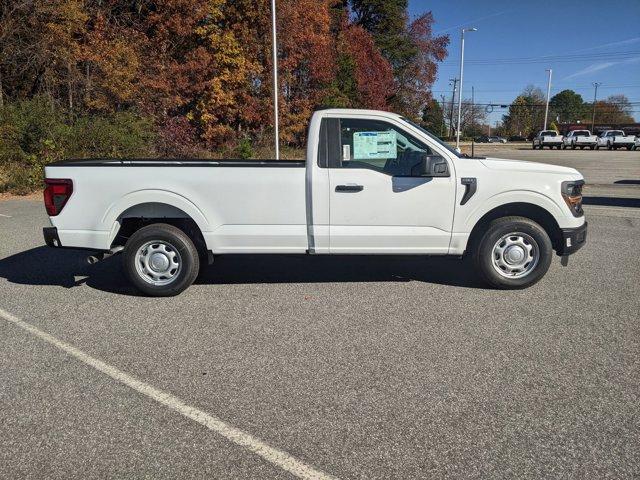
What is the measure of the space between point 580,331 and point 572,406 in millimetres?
1413

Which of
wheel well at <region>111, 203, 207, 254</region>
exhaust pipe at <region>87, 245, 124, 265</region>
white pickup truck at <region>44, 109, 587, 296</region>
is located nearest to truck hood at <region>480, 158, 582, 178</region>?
white pickup truck at <region>44, 109, 587, 296</region>

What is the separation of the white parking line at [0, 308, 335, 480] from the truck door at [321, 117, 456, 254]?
248 centimetres

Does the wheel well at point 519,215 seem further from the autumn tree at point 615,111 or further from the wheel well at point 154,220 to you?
the autumn tree at point 615,111

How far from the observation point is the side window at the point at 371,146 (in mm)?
5281

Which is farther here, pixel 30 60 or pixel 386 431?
pixel 30 60

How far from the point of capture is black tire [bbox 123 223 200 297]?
530cm

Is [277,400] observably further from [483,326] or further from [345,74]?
[345,74]

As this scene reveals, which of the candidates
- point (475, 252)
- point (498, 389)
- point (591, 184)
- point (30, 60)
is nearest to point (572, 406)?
point (498, 389)

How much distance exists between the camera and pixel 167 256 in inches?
211

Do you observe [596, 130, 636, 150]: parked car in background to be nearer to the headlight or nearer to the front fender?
the headlight

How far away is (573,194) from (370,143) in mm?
2239

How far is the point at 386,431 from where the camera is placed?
2.96m

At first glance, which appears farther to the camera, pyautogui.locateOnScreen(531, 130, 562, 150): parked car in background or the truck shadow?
pyautogui.locateOnScreen(531, 130, 562, 150): parked car in background

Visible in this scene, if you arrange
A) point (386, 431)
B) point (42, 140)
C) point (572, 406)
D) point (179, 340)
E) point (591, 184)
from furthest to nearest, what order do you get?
point (591, 184) → point (42, 140) → point (179, 340) → point (572, 406) → point (386, 431)
